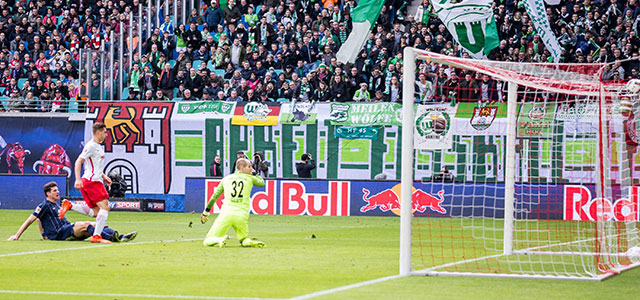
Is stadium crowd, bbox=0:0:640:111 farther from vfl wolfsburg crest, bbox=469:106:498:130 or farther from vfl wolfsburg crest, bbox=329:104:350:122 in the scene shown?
vfl wolfsburg crest, bbox=329:104:350:122

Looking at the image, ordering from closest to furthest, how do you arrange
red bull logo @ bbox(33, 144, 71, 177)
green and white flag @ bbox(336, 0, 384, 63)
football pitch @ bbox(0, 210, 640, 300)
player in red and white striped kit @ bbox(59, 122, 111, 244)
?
football pitch @ bbox(0, 210, 640, 300)
player in red and white striped kit @ bbox(59, 122, 111, 244)
green and white flag @ bbox(336, 0, 384, 63)
red bull logo @ bbox(33, 144, 71, 177)

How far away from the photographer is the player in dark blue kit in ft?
51.2

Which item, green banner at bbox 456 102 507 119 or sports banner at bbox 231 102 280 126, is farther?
sports banner at bbox 231 102 280 126

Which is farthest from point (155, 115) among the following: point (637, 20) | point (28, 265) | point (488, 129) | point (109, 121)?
point (28, 265)

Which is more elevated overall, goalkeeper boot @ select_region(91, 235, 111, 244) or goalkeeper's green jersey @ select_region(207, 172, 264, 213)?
goalkeeper's green jersey @ select_region(207, 172, 264, 213)

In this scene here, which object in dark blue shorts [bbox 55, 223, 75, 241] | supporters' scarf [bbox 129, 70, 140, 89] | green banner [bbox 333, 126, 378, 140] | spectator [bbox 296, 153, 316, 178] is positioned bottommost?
dark blue shorts [bbox 55, 223, 75, 241]

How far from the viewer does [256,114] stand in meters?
28.5

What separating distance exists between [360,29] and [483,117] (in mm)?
4041

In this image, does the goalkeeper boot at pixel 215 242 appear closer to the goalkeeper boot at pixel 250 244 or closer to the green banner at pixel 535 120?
the goalkeeper boot at pixel 250 244

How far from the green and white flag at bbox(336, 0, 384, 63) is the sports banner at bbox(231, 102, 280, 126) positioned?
324 centimetres

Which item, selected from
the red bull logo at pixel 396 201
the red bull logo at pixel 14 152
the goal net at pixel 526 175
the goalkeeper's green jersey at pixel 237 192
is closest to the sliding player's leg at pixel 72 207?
the goalkeeper's green jersey at pixel 237 192

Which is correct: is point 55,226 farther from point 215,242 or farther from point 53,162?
point 53,162

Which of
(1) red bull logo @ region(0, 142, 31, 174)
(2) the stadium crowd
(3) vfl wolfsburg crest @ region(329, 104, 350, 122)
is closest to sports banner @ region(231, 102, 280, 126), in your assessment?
(2) the stadium crowd

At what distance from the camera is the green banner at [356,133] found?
27.4m
